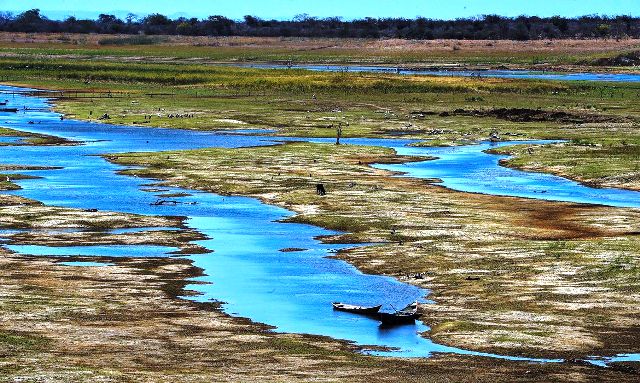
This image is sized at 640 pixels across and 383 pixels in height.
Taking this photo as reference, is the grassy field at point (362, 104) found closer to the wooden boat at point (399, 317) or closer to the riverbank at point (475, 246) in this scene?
the riverbank at point (475, 246)

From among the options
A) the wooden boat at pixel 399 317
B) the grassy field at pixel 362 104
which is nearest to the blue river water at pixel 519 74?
the grassy field at pixel 362 104

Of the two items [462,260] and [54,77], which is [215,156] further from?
[54,77]

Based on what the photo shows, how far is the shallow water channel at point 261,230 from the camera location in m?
37.4

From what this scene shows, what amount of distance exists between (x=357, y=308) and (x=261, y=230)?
16351 millimetres

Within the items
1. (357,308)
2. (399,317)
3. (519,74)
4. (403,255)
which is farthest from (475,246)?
(519,74)

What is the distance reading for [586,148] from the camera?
8469 centimetres

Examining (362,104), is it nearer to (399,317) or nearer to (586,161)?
(586,161)

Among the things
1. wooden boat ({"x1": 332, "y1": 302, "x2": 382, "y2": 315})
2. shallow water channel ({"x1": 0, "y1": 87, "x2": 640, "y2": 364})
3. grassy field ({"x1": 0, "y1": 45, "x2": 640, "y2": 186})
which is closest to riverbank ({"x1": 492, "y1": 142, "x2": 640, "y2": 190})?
grassy field ({"x1": 0, "y1": 45, "x2": 640, "y2": 186})

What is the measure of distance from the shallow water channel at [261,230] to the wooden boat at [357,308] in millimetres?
232

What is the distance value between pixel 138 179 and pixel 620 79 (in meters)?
111

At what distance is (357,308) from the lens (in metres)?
37.6

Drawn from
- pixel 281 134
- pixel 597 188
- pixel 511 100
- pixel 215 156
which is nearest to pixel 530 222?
pixel 597 188

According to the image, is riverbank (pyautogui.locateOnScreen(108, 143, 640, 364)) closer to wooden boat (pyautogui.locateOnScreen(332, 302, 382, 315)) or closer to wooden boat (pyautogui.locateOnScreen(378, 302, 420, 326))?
wooden boat (pyautogui.locateOnScreen(378, 302, 420, 326))

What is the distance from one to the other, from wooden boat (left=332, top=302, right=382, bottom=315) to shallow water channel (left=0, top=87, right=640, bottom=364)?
232 mm
